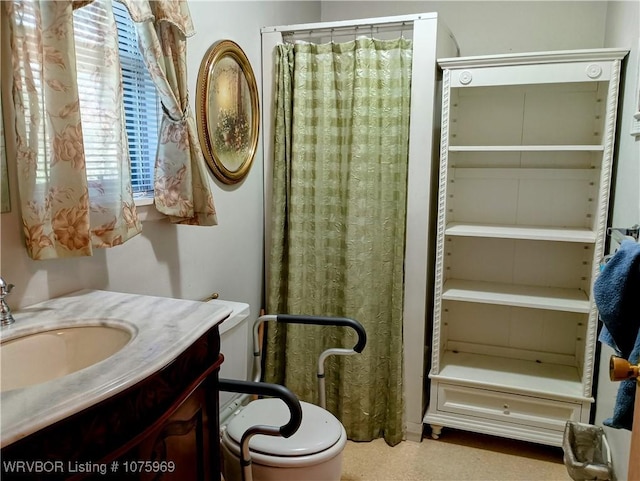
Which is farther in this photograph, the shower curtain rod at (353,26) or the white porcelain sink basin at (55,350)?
the shower curtain rod at (353,26)

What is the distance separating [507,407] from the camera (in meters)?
2.22

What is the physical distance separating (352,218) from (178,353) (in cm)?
138

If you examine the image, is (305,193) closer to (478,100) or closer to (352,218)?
(352,218)

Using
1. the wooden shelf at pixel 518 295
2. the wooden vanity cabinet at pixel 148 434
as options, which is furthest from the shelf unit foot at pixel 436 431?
the wooden vanity cabinet at pixel 148 434

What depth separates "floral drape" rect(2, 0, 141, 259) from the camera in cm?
106

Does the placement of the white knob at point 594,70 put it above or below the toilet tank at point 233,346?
above

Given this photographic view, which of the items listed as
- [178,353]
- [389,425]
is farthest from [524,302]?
[178,353]

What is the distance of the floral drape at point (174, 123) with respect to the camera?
1.42 m

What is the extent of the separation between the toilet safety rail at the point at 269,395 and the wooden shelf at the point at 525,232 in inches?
51.4

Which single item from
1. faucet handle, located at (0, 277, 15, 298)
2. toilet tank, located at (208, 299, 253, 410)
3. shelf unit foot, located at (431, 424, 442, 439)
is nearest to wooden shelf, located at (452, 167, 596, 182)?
shelf unit foot, located at (431, 424, 442, 439)

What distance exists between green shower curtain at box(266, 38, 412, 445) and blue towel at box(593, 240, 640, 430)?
3.71 feet

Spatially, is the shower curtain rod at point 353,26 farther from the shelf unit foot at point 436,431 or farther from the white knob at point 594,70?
the shelf unit foot at point 436,431

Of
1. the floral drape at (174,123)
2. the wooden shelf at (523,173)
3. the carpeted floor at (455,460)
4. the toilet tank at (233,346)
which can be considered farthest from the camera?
the wooden shelf at (523,173)

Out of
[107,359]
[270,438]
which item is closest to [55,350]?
[107,359]
